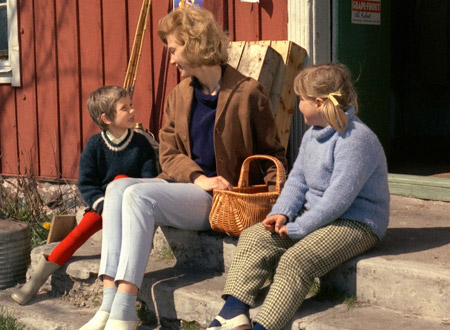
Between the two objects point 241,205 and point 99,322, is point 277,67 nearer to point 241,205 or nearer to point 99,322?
point 241,205

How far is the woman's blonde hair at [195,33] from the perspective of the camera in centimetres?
408

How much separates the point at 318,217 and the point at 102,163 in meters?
1.49

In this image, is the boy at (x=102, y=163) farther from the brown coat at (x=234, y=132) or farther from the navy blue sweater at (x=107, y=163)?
the brown coat at (x=234, y=132)

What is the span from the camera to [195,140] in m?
4.26

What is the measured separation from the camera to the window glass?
7.89 meters

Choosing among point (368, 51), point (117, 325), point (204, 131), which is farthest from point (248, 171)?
point (368, 51)

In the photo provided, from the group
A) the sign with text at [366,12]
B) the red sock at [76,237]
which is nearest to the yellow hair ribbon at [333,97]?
the red sock at [76,237]

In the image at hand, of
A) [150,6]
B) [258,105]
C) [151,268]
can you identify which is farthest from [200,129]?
[150,6]

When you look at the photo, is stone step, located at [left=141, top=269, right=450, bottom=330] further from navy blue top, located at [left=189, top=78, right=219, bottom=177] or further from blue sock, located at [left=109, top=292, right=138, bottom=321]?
navy blue top, located at [left=189, top=78, right=219, bottom=177]

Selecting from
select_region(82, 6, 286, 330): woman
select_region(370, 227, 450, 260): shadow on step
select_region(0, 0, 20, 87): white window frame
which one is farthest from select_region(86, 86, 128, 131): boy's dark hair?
select_region(0, 0, 20, 87): white window frame

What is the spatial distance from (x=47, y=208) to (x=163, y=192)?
11.4 ft

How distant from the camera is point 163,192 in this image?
390 centimetres

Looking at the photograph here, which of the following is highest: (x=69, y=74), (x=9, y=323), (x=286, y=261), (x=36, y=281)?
(x=69, y=74)

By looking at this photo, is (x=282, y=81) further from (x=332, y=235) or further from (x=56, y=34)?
(x=56, y=34)
